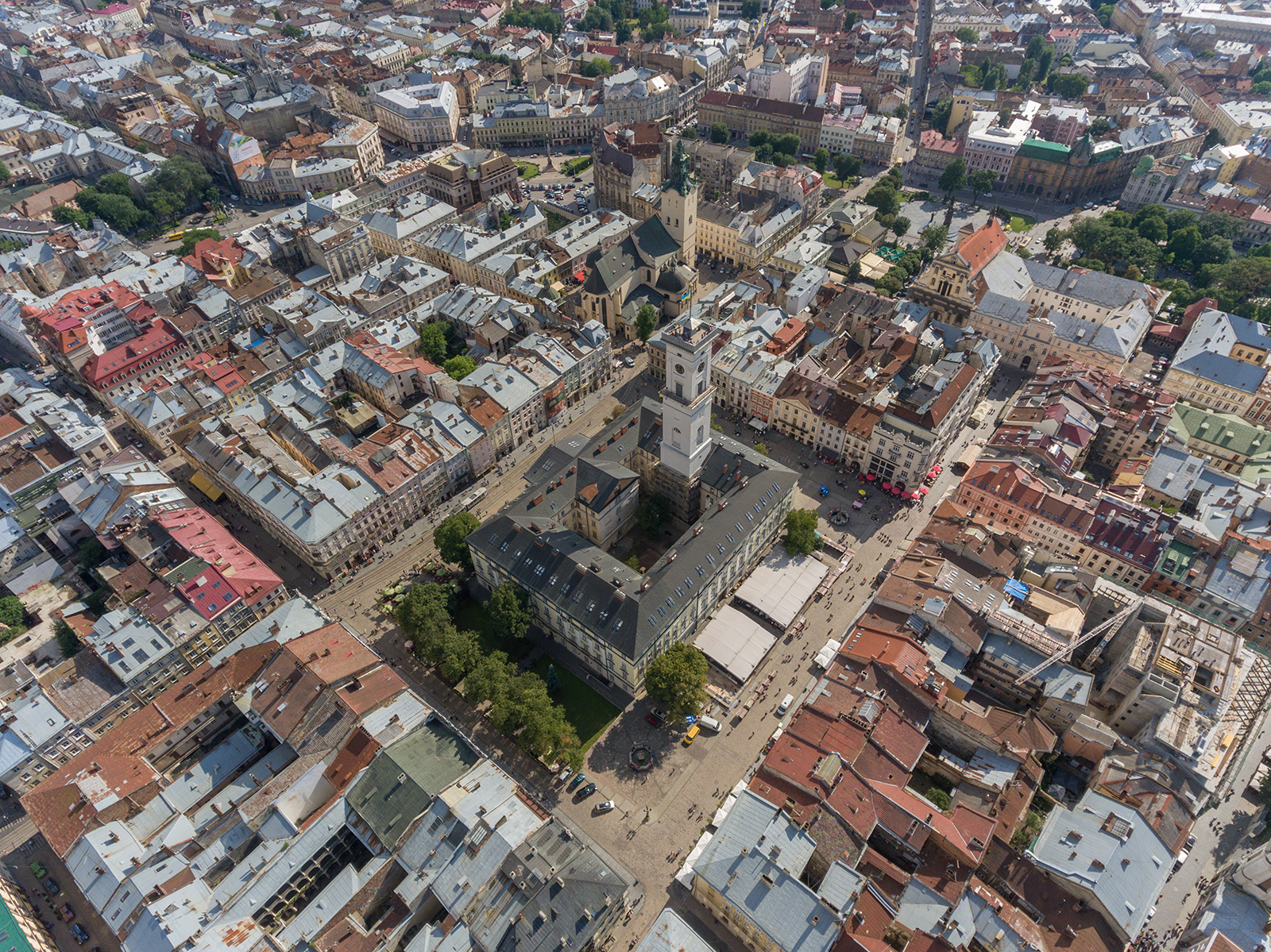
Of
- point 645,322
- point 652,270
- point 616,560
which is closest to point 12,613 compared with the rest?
point 616,560

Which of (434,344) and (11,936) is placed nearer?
(11,936)

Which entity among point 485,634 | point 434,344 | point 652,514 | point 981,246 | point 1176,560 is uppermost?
point 981,246

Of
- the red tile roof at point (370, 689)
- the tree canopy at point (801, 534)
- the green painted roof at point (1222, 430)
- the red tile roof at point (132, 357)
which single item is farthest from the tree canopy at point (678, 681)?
the red tile roof at point (132, 357)

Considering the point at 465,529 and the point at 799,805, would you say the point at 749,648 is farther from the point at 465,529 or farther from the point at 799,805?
the point at 465,529

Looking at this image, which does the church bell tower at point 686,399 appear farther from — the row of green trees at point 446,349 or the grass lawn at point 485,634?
the row of green trees at point 446,349

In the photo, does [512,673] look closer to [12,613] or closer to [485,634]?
[485,634]

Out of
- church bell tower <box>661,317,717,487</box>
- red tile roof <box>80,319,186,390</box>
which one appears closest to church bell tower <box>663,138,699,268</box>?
church bell tower <box>661,317,717,487</box>
